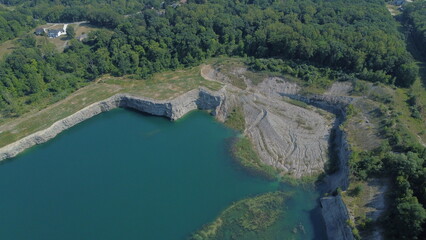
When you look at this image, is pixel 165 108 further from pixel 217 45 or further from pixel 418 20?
pixel 418 20

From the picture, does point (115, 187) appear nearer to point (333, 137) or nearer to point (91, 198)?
point (91, 198)

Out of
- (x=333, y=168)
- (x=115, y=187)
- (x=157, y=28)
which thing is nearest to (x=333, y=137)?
(x=333, y=168)

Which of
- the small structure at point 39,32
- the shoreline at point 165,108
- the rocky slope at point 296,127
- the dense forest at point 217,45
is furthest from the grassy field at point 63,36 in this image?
the rocky slope at point 296,127

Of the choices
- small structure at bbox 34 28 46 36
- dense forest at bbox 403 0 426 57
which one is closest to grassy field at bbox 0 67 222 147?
small structure at bbox 34 28 46 36

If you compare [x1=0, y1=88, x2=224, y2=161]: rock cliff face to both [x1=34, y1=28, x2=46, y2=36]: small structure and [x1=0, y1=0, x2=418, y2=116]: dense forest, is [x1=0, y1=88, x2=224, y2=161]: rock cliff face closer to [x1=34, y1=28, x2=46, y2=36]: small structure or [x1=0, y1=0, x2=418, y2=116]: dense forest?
[x1=0, y1=0, x2=418, y2=116]: dense forest

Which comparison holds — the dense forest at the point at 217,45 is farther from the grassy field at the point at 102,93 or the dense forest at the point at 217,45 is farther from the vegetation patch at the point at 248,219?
the vegetation patch at the point at 248,219

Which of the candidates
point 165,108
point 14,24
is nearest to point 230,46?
point 165,108
